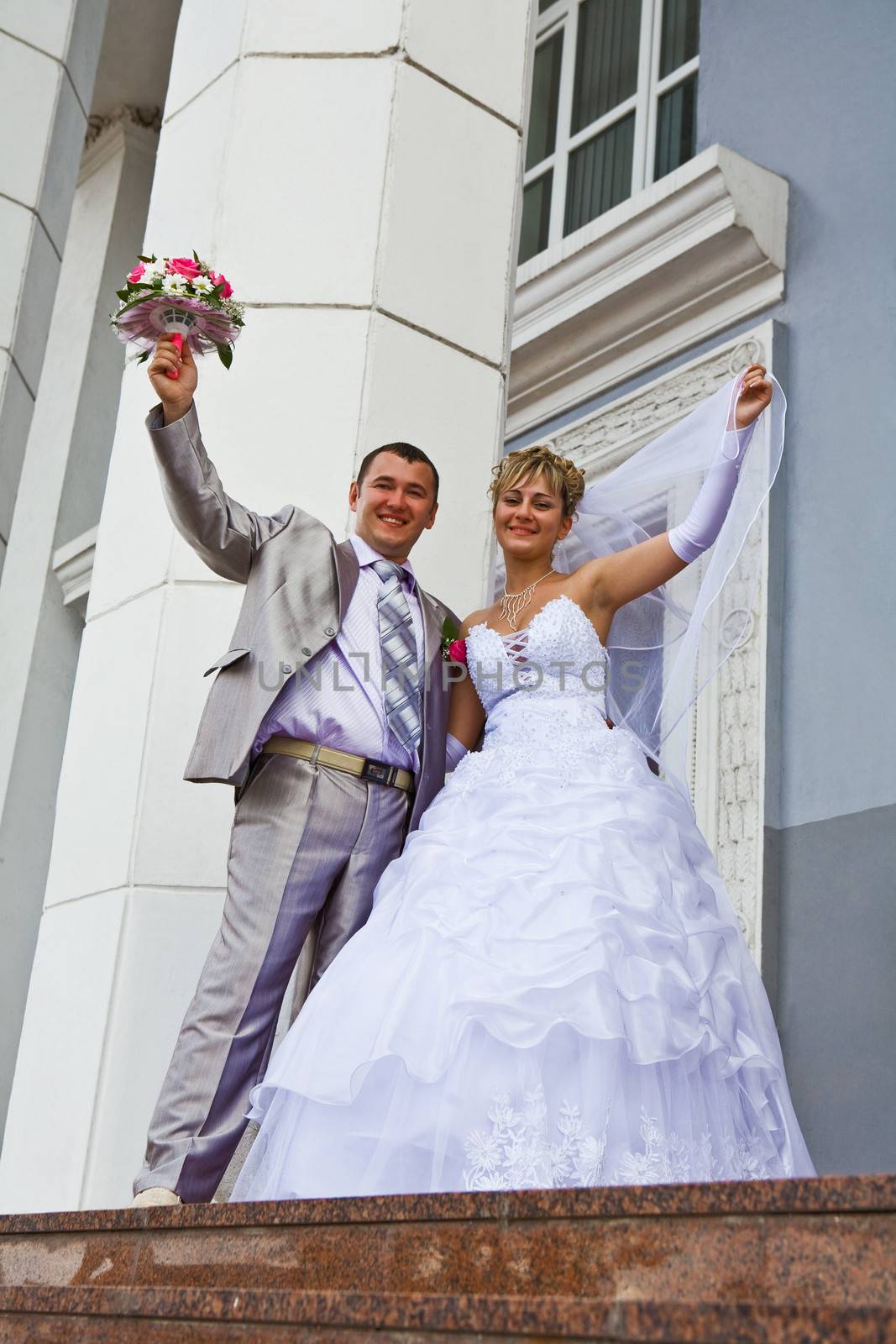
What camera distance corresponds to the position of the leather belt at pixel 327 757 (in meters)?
3.53

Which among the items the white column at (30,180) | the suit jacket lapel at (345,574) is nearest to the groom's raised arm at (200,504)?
the suit jacket lapel at (345,574)

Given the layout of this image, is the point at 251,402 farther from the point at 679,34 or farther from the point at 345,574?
the point at 679,34

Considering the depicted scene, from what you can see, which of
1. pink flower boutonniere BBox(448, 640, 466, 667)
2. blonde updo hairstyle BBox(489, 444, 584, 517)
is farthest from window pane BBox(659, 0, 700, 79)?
pink flower boutonniere BBox(448, 640, 466, 667)

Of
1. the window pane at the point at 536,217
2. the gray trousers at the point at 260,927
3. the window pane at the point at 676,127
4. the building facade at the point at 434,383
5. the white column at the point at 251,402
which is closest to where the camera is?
the gray trousers at the point at 260,927

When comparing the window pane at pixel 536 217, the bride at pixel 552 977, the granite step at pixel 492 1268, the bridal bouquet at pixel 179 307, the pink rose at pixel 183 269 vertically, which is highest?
the window pane at pixel 536 217

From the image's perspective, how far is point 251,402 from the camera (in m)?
4.85

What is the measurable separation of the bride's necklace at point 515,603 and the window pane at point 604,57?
5.88m

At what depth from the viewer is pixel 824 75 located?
7488 millimetres

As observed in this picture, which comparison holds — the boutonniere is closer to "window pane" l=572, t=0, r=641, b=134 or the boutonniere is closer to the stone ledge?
the stone ledge

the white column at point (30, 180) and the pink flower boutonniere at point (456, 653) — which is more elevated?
the white column at point (30, 180)

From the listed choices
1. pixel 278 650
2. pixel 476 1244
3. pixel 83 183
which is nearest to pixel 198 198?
pixel 278 650

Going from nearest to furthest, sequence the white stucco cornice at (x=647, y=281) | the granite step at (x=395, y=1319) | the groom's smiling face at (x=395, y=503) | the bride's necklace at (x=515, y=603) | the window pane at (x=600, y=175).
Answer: the granite step at (x=395, y=1319) → the groom's smiling face at (x=395, y=503) → the bride's necklace at (x=515, y=603) → the white stucco cornice at (x=647, y=281) → the window pane at (x=600, y=175)

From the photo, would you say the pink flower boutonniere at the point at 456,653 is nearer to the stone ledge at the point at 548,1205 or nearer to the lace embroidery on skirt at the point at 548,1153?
the lace embroidery on skirt at the point at 548,1153

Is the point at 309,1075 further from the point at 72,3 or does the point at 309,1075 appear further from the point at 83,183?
the point at 83,183
